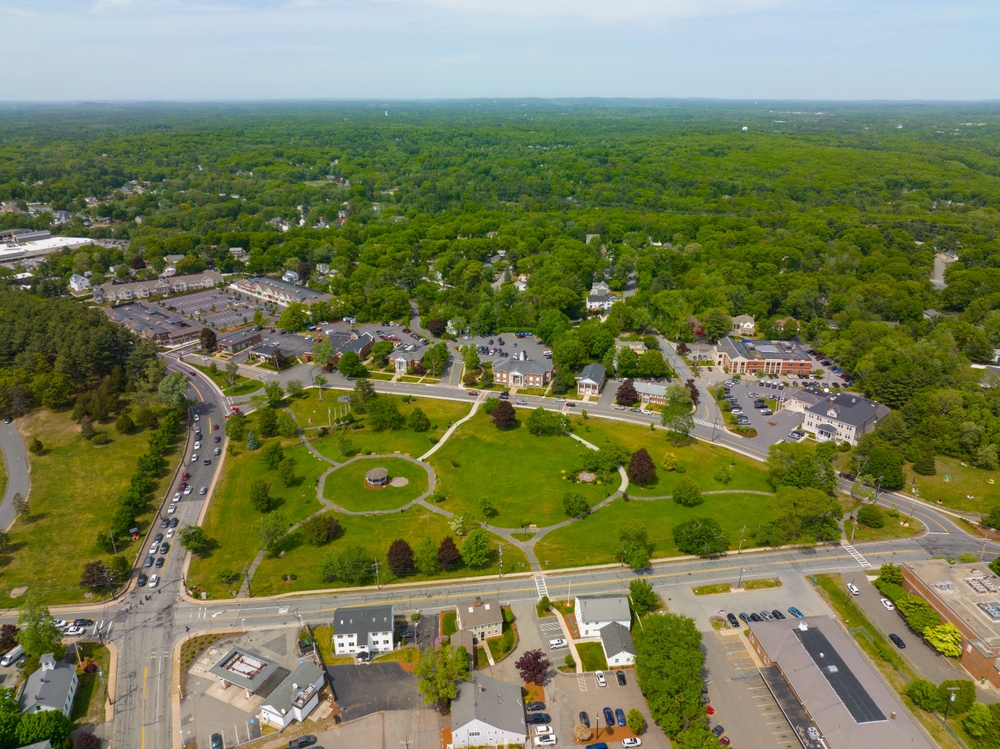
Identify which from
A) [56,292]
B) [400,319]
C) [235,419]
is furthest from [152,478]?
[56,292]

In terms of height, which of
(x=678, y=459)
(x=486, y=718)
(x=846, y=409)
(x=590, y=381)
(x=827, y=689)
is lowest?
(x=678, y=459)

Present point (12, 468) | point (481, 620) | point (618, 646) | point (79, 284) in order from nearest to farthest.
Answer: point (618, 646) < point (481, 620) < point (12, 468) < point (79, 284)

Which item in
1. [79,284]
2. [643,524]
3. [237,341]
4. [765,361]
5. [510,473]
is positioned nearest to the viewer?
[643,524]

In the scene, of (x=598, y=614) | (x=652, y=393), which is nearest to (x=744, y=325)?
(x=652, y=393)

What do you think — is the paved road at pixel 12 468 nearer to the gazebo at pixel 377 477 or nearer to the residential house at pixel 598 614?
the gazebo at pixel 377 477

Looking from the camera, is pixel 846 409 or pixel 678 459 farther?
pixel 846 409

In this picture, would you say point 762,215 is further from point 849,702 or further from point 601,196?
point 849,702

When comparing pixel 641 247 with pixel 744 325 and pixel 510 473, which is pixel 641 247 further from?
pixel 510 473
